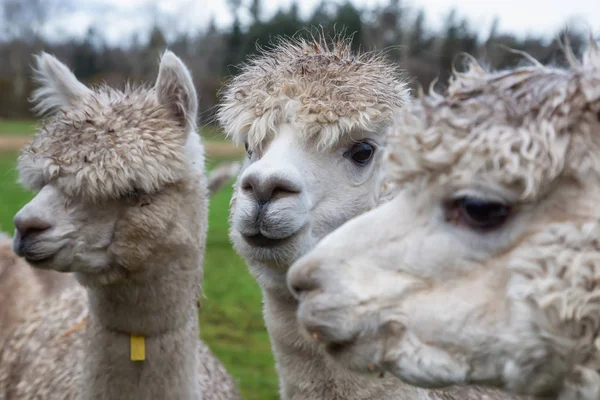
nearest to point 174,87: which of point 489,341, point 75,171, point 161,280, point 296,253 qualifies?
point 75,171

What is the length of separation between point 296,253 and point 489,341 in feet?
3.75

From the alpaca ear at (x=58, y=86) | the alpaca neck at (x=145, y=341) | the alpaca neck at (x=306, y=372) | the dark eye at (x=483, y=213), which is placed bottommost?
the alpaca neck at (x=145, y=341)

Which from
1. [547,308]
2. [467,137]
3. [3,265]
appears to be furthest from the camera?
[3,265]

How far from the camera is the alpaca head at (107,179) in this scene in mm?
3004

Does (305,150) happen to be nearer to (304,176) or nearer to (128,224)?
(304,176)

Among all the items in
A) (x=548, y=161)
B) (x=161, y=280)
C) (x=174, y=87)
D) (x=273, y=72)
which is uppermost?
(x=548, y=161)

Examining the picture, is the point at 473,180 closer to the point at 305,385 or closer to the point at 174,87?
the point at 305,385

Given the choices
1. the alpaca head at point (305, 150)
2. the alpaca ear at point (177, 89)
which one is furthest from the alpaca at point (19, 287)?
the alpaca head at point (305, 150)

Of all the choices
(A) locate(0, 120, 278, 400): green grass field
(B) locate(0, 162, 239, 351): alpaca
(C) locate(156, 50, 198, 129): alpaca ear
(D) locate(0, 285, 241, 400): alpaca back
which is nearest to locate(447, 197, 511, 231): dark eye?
(C) locate(156, 50, 198, 129): alpaca ear

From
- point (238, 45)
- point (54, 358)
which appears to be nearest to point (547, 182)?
point (54, 358)

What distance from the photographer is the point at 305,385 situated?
2.62m

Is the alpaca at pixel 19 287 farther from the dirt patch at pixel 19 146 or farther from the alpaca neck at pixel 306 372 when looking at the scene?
the dirt patch at pixel 19 146

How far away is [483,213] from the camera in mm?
1653

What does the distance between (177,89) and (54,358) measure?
5.99 feet
